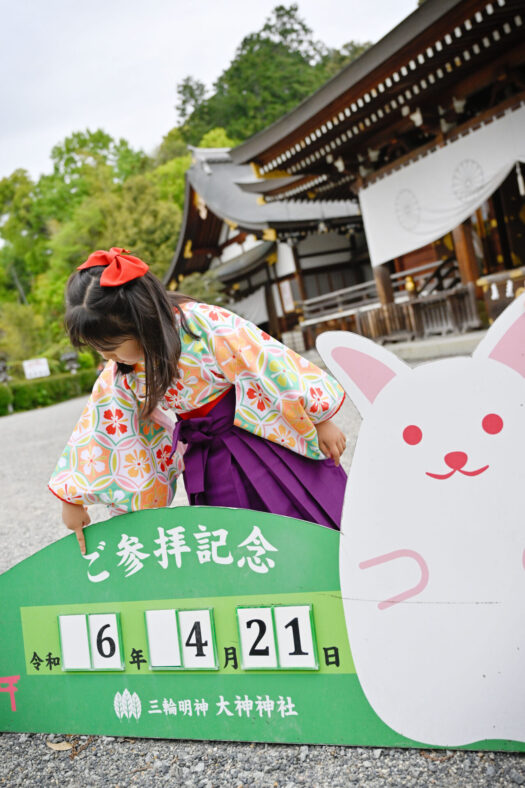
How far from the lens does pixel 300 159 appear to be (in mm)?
7672

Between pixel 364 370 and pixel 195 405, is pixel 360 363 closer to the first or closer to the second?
pixel 364 370

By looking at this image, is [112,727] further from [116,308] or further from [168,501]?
[116,308]

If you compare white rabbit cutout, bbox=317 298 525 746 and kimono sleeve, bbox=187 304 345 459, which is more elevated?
kimono sleeve, bbox=187 304 345 459

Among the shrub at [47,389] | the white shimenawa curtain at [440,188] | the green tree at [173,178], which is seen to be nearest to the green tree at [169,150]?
the green tree at [173,178]

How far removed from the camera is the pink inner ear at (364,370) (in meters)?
1.16

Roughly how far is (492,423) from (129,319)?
32.3 inches

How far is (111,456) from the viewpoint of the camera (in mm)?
1560

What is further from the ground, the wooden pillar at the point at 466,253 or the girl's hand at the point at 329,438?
the wooden pillar at the point at 466,253

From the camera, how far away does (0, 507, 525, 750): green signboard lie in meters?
1.24

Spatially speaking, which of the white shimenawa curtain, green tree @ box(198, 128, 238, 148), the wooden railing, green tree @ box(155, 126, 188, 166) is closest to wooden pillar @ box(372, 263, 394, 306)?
the wooden railing

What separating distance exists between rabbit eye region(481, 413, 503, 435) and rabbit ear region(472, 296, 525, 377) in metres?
0.09

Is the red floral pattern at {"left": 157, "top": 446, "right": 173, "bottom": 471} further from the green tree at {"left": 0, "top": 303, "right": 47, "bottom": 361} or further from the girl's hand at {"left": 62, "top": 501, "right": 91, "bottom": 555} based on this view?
the green tree at {"left": 0, "top": 303, "right": 47, "bottom": 361}

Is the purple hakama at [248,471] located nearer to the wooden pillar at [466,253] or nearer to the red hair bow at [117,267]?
the red hair bow at [117,267]

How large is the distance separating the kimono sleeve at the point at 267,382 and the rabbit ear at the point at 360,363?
0.91ft
